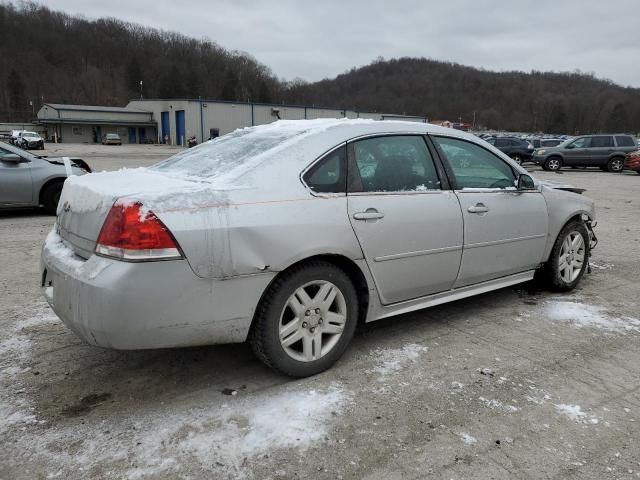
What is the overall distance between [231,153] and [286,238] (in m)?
0.89

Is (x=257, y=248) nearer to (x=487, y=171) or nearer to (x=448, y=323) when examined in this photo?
(x=448, y=323)

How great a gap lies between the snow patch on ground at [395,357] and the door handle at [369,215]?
3.10 feet

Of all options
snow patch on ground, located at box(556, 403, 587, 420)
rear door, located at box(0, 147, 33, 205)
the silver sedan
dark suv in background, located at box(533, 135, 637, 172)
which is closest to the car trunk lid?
the silver sedan

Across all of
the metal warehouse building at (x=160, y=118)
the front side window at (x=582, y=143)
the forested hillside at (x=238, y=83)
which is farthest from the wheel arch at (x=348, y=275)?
the forested hillside at (x=238, y=83)

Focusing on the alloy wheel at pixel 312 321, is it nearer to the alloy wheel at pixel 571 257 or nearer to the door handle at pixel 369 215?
the door handle at pixel 369 215

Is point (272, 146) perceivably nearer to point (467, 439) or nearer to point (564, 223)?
point (467, 439)

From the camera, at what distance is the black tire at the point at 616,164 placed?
2348cm

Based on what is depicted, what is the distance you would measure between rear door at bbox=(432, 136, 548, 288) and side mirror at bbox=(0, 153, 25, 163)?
7641 millimetres

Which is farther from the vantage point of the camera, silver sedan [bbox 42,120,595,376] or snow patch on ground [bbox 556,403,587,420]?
snow patch on ground [bbox 556,403,587,420]

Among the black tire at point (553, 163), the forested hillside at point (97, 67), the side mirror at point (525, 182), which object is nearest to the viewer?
the side mirror at point (525, 182)

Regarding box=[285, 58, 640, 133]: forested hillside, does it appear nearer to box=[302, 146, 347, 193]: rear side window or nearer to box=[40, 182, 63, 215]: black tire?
box=[40, 182, 63, 215]: black tire

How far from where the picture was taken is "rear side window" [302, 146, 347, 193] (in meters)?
3.09

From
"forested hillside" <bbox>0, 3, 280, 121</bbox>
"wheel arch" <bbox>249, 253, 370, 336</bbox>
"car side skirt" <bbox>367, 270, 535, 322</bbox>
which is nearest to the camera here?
"wheel arch" <bbox>249, 253, 370, 336</bbox>

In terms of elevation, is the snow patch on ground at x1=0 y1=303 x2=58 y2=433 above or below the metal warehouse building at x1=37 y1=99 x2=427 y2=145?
below
